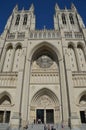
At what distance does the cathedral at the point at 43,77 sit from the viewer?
1614cm

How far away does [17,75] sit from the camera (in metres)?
18.5

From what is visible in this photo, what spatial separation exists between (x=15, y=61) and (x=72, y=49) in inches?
394

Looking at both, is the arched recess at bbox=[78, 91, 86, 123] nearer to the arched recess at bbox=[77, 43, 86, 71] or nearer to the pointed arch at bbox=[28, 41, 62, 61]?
the arched recess at bbox=[77, 43, 86, 71]

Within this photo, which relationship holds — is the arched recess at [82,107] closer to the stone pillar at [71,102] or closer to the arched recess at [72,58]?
the stone pillar at [71,102]

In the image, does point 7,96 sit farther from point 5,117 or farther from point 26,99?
point 26,99

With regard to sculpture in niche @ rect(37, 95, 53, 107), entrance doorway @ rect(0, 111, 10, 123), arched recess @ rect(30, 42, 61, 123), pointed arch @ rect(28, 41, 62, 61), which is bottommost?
entrance doorway @ rect(0, 111, 10, 123)

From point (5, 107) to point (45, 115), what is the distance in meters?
5.47

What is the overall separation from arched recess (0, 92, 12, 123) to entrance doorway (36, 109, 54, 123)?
12.7 ft

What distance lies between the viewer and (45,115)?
1739 centimetres

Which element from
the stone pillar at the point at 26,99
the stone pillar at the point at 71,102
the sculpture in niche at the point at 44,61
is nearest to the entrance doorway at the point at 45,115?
the stone pillar at the point at 26,99

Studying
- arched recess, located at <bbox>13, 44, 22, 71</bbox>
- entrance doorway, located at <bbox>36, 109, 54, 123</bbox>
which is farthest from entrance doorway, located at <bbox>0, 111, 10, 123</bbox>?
arched recess, located at <bbox>13, 44, 22, 71</bbox>

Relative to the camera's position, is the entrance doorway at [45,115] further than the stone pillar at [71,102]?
Yes

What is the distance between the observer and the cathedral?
53.0 ft

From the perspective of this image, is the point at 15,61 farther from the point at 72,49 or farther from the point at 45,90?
the point at 72,49
